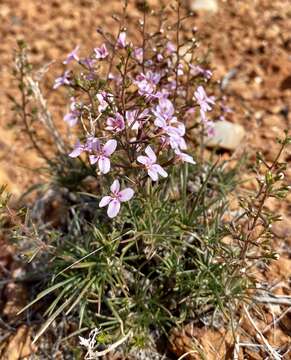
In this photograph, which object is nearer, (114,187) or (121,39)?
(114,187)

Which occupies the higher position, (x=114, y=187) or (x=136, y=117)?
(x=136, y=117)

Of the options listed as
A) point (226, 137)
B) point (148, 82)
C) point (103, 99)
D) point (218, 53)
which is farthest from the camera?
point (218, 53)

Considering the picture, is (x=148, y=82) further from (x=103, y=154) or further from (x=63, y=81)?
(x=103, y=154)

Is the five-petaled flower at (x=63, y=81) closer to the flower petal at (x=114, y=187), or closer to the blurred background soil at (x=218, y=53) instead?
Result: the flower petal at (x=114, y=187)

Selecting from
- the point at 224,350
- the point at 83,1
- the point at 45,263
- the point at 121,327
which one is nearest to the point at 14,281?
the point at 45,263

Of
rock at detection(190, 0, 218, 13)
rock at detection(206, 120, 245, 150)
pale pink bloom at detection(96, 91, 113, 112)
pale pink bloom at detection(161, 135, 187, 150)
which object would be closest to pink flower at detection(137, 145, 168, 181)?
pale pink bloom at detection(161, 135, 187, 150)

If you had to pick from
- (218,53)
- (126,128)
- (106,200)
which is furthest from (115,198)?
(218,53)

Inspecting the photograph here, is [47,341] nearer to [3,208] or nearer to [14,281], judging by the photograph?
[14,281]

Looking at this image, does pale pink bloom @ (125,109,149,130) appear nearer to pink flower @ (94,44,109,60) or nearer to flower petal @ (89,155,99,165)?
flower petal @ (89,155,99,165)
